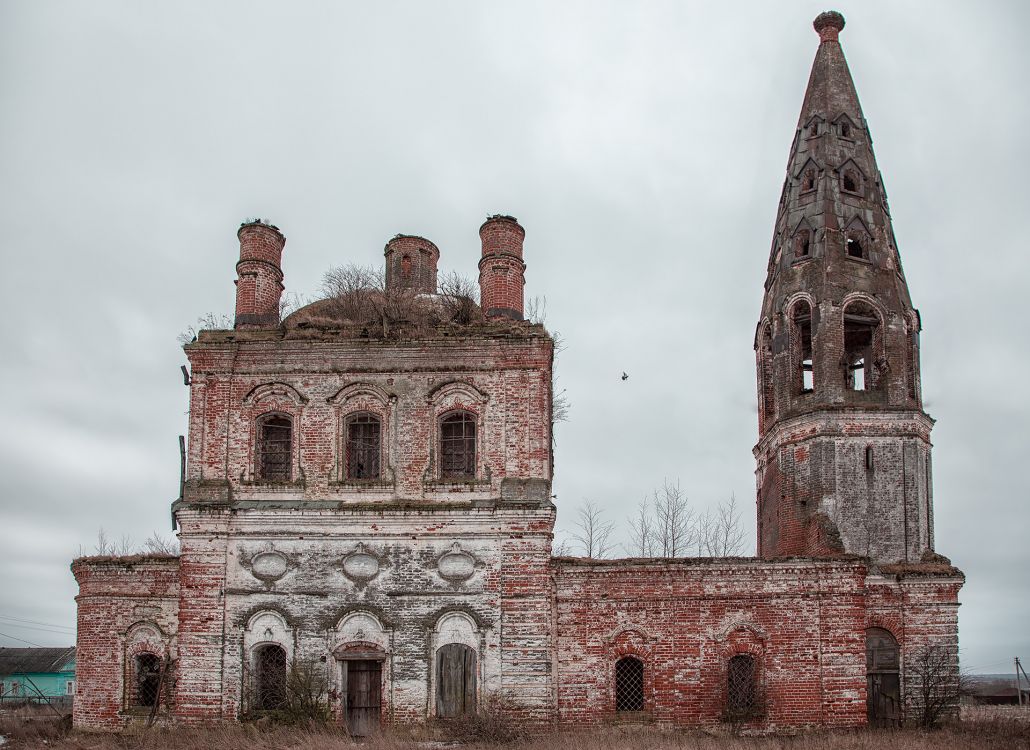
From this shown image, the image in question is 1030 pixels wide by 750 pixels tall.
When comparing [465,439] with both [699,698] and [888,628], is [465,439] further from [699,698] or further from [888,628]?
[888,628]

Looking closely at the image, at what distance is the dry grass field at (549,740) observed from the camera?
48.6ft

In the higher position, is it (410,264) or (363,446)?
(410,264)

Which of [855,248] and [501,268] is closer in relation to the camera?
[501,268]

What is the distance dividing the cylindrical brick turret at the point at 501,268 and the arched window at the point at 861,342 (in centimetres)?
755

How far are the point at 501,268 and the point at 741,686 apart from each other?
27.8 ft

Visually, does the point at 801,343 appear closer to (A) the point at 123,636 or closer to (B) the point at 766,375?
(B) the point at 766,375

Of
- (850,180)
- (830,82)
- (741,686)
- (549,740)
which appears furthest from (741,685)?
(830,82)

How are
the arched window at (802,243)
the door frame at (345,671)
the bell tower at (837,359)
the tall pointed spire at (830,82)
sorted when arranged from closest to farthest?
the door frame at (345,671) < the bell tower at (837,359) < the arched window at (802,243) < the tall pointed spire at (830,82)

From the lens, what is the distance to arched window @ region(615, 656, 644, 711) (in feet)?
55.5

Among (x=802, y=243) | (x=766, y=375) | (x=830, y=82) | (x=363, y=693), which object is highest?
(x=830, y=82)

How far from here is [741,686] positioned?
16.9 meters

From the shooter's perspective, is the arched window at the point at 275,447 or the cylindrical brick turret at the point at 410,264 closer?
the arched window at the point at 275,447

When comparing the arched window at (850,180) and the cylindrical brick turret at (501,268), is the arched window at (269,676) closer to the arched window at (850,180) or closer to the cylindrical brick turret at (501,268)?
the cylindrical brick turret at (501,268)

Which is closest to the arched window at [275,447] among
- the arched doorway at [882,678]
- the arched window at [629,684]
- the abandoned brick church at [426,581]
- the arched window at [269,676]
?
the abandoned brick church at [426,581]
